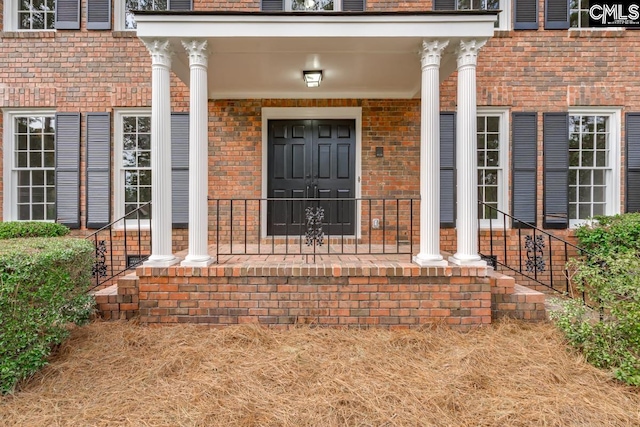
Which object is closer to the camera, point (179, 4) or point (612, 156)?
point (179, 4)

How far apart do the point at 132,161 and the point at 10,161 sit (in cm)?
200

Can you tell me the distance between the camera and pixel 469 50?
351 cm

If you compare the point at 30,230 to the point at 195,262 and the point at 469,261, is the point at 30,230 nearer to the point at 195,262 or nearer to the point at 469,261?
the point at 195,262

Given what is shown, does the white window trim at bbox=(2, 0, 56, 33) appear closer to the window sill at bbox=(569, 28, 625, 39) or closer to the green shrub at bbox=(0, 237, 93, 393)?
the green shrub at bbox=(0, 237, 93, 393)

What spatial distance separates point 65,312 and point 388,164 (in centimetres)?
451

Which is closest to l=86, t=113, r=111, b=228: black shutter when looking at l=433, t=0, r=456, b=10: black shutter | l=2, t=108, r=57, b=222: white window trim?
l=2, t=108, r=57, b=222: white window trim

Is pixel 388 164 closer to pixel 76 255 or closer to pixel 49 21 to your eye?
pixel 76 255

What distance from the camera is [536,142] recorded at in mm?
5305

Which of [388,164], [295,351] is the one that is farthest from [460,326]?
[388,164]

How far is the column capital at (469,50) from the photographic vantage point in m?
3.49

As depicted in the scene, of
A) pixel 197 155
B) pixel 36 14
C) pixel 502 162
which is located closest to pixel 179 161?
pixel 197 155

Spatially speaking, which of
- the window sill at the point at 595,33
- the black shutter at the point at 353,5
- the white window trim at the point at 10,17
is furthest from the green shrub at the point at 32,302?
the window sill at the point at 595,33

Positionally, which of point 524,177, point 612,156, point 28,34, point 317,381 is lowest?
point 317,381

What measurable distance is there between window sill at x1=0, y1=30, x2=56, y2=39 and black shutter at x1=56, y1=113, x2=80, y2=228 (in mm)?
1308
